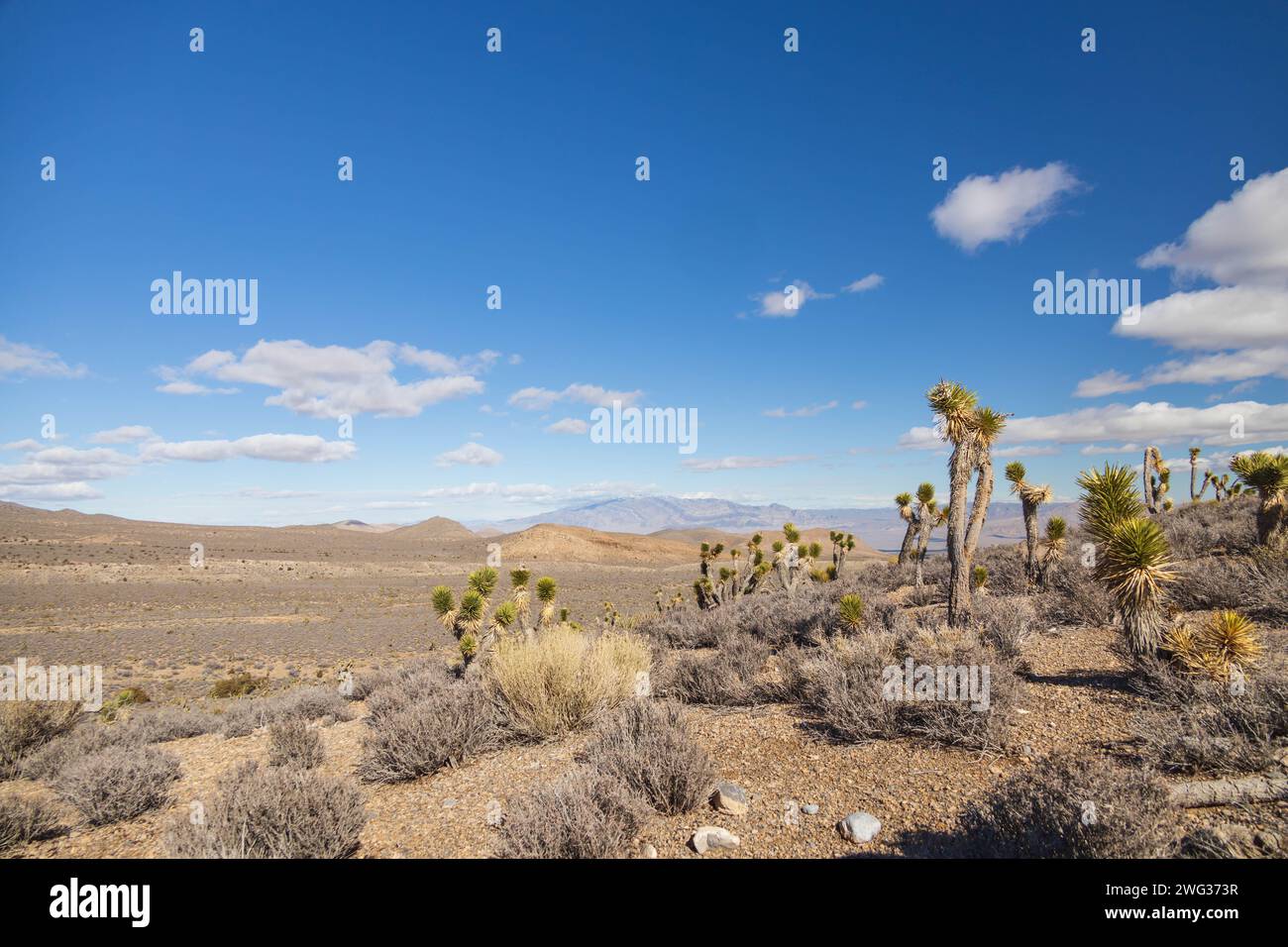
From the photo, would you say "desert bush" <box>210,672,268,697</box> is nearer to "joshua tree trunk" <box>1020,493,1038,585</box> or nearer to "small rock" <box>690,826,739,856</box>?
"small rock" <box>690,826,739,856</box>

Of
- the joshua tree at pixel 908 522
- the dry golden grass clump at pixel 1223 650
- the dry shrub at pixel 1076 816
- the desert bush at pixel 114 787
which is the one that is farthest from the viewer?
the joshua tree at pixel 908 522

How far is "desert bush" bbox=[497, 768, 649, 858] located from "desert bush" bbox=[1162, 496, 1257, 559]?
15490 mm

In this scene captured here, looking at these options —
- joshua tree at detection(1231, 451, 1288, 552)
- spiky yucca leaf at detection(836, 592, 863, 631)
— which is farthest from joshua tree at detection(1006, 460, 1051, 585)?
spiky yucca leaf at detection(836, 592, 863, 631)

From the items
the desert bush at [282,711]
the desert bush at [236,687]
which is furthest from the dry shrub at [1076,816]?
the desert bush at [236,687]

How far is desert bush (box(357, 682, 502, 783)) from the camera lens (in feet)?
21.2

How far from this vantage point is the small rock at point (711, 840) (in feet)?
14.4

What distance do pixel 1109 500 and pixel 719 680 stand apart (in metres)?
5.90

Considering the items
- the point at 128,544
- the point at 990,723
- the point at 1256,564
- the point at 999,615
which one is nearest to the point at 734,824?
the point at 990,723

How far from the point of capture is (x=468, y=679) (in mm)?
9234

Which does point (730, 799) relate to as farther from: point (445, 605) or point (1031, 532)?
point (1031, 532)

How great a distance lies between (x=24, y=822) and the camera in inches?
215

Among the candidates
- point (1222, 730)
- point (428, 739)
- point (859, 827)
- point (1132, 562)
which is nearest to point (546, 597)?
point (428, 739)

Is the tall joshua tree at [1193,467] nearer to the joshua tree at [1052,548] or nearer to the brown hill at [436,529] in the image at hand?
the joshua tree at [1052,548]

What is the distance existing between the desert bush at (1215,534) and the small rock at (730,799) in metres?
14.4
